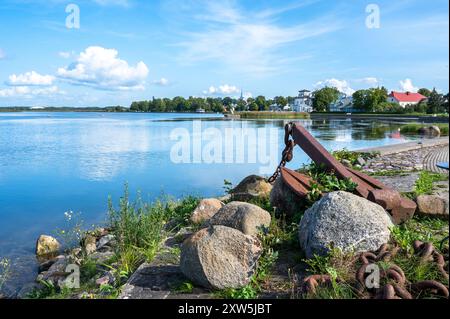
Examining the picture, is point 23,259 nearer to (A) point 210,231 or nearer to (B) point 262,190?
(B) point 262,190

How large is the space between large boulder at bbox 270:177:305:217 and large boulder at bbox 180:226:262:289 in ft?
6.70

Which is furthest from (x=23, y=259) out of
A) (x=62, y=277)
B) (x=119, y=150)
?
(x=119, y=150)

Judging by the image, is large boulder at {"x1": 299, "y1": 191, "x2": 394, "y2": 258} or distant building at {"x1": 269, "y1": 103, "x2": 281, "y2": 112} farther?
distant building at {"x1": 269, "y1": 103, "x2": 281, "y2": 112}

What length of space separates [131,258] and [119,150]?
79.8 ft

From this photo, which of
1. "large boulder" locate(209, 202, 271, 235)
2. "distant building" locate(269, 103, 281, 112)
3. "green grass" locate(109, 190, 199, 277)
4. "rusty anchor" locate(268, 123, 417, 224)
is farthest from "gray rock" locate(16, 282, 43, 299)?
"distant building" locate(269, 103, 281, 112)

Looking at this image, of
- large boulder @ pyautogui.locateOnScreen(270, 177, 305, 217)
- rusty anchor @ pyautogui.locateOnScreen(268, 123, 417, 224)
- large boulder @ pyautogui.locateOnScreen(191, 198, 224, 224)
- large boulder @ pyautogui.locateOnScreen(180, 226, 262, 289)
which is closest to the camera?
large boulder @ pyautogui.locateOnScreen(180, 226, 262, 289)

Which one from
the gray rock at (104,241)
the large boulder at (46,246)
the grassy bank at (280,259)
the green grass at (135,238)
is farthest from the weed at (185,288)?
the large boulder at (46,246)

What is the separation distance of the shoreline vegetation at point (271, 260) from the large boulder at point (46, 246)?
1.80 metres

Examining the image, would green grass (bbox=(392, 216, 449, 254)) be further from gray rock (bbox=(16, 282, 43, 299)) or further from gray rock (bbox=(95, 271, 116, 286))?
gray rock (bbox=(16, 282, 43, 299))

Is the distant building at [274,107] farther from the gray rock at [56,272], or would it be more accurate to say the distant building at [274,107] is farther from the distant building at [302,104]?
the gray rock at [56,272]

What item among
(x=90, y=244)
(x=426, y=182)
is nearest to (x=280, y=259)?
(x=90, y=244)

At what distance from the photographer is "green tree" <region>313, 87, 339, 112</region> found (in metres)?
114

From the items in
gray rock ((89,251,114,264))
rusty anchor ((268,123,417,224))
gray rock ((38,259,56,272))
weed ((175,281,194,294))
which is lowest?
gray rock ((38,259,56,272))

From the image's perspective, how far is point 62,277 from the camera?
6.02m
